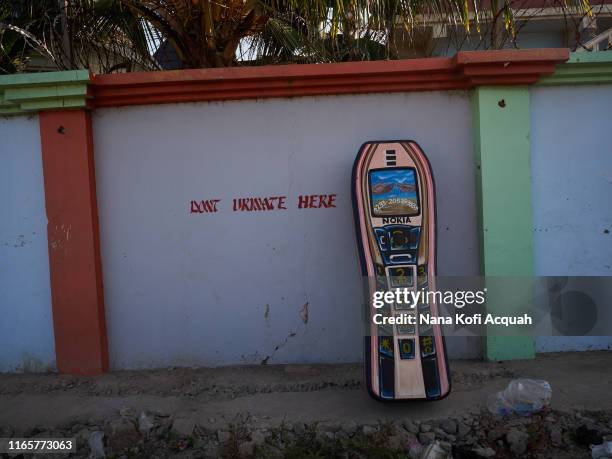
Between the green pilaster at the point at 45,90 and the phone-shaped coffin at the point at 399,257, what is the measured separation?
207cm

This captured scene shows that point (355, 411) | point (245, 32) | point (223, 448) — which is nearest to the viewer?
point (223, 448)

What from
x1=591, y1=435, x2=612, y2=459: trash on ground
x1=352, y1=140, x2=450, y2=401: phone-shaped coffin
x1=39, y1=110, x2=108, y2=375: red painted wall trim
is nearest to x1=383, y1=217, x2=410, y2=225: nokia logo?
x1=352, y1=140, x2=450, y2=401: phone-shaped coffin

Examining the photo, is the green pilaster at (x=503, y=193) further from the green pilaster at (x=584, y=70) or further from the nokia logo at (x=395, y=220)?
the nokia logo at (x=395, y=220)

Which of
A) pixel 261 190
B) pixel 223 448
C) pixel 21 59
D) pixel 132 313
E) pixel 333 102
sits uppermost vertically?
pixel 21 59

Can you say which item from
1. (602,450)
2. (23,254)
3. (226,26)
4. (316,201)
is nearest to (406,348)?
(602,450)

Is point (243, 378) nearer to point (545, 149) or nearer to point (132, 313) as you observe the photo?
point (132, 313)

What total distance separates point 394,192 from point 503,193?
0.96 m

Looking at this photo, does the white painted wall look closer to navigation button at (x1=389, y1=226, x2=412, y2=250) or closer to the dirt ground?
the dirt ground

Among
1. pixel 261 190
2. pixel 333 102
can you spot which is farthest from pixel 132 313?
pixel 333 102

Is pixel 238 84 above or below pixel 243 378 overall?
above

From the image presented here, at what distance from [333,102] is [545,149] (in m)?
1.63

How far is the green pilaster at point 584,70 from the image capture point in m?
4.49

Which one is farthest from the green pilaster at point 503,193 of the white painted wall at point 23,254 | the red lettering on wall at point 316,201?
the white painted wall at point 23,254

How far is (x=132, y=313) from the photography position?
4.76 metres
